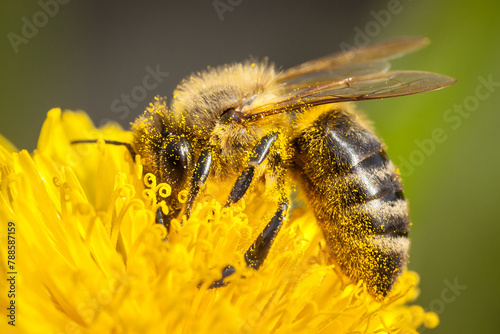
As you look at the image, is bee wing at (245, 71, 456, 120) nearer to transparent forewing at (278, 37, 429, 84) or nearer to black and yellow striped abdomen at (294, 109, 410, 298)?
black and yellow striped abdomen at (294, 109, 410, 298)

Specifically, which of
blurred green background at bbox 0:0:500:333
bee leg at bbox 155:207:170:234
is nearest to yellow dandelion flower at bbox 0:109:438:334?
bee leg at bbox 155:207:170:234

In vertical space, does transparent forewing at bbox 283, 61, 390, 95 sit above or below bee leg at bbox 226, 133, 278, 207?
above

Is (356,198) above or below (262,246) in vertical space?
above

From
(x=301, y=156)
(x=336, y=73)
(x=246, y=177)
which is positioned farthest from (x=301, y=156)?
(x=336, y=73)

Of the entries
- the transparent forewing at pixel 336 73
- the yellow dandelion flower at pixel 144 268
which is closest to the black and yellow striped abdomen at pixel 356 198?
the yellow dandelion flower at pixel 144 268

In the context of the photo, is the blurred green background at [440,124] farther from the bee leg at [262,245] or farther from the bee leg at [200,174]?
the bee leg at [200,174]

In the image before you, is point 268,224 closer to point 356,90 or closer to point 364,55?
point 356,90
